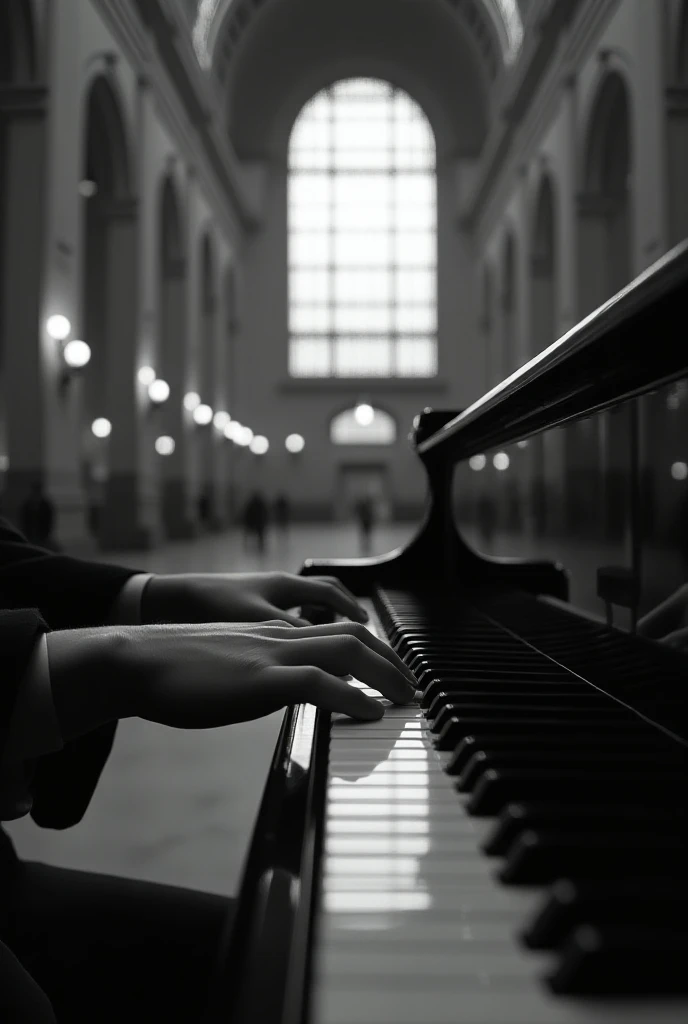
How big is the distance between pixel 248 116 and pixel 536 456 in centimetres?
1644

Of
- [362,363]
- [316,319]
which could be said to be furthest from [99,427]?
[362,363]

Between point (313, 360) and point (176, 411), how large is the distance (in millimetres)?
11161

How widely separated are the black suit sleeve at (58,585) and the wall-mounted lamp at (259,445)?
26.4 metres

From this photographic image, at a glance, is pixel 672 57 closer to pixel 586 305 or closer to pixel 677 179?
pixel 677 179

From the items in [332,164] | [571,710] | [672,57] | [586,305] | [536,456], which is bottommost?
[571,710]

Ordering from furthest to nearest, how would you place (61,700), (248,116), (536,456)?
(248,116) → (536,456) → (61,700)

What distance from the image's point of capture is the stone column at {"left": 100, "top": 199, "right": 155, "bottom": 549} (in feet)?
47.2

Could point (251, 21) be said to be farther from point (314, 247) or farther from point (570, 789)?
point (570, 789)

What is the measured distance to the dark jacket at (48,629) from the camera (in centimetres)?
88

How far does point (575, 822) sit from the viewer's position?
625 millimetres

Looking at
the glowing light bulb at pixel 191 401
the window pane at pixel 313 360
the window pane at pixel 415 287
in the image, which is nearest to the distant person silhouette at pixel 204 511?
the glowing light bulb at pixel 191 401

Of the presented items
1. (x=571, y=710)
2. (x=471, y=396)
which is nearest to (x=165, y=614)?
(x=571, y=710)

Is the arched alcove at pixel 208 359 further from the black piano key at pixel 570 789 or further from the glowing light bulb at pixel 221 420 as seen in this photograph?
the black piano key at pixel 570 789

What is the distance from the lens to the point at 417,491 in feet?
95.9
